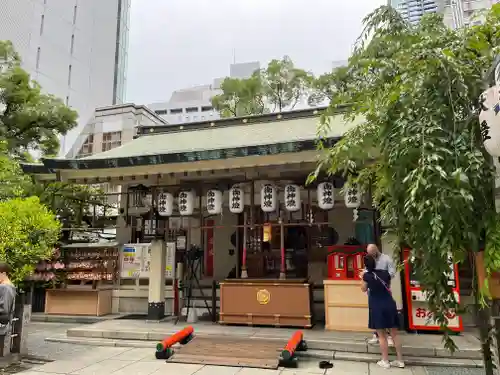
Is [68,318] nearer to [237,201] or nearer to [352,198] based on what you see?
[237,201]

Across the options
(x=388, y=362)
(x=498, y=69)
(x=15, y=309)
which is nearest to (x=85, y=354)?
(x=15, y=309)

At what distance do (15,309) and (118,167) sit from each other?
3538mm

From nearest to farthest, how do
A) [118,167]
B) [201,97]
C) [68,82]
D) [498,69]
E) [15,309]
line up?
[498,69] → [15,309] → [118,167] → [68,82] → [201,97]

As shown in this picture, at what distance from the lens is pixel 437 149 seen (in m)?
2.99

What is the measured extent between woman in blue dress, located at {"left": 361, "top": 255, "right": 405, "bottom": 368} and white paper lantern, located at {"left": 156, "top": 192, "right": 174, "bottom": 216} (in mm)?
5118

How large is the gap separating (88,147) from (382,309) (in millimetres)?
24749

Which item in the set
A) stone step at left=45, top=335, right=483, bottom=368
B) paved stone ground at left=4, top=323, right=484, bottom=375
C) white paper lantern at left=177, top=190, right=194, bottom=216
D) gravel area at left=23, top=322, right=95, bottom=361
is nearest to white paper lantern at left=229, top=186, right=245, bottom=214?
white paper lantern at left=177, top=190, right=194, bottom=216

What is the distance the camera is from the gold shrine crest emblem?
8.27 meters

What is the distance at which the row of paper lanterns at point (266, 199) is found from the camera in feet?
26.4

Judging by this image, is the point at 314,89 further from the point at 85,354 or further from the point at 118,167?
the point at 85,354

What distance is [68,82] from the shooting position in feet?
113

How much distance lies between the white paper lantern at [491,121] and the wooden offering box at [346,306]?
516 cm

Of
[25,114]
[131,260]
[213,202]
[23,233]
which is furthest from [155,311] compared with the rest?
[25,114]

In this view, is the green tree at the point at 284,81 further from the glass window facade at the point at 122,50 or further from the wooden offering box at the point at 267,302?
the glass window facade at the point at 122,50
